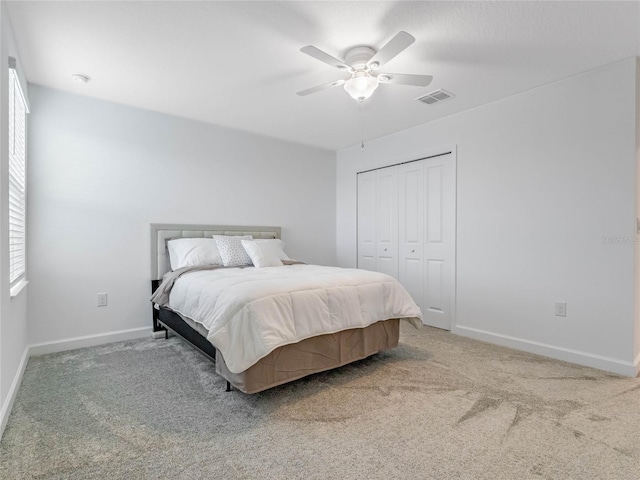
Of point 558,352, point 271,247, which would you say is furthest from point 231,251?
point 558,352

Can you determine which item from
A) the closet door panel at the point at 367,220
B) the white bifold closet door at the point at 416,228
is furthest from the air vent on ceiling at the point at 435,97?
the closet door panel at the point at 367,220

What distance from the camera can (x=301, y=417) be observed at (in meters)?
1.96

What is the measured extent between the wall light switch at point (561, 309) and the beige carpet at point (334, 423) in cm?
40

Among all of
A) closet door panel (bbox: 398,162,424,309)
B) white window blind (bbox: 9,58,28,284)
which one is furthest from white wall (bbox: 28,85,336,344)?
closet door panel (bbox: 398,162,424,309)

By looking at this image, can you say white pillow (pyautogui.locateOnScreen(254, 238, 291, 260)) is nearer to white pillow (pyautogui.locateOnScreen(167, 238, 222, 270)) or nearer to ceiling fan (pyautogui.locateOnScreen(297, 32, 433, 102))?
white pillow (pyautogui.locateOnScreen(167, 238, 222, 270))

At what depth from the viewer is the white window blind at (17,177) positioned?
2287 millimetres

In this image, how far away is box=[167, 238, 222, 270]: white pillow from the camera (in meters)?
3.46

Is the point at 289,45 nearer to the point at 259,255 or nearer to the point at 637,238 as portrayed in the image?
the point at 259,255

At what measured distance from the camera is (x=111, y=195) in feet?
11.1

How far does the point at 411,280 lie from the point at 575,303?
68.3 inches

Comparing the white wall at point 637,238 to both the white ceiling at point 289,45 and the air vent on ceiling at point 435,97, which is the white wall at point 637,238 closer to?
the white ceiling at point 289,45

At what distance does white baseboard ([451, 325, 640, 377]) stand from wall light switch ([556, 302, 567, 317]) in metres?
0.29

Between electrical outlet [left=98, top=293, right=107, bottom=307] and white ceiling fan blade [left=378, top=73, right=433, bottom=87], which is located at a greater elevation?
white ceiling fan blade [left=378, top=73, right=433, bottom=87]

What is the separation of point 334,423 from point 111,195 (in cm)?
300
